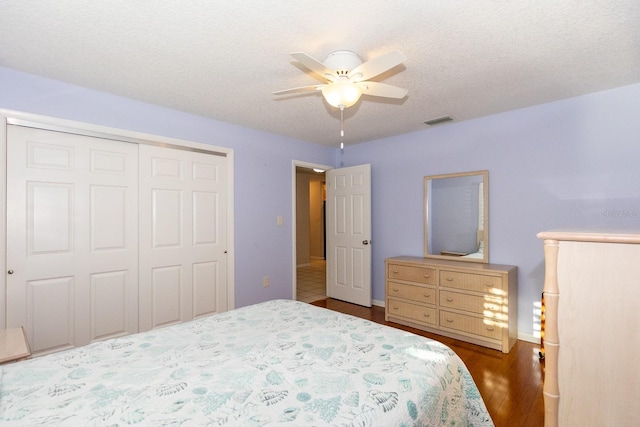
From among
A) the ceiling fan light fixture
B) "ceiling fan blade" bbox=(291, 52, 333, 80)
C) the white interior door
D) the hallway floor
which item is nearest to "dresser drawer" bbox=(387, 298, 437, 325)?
the white interior door

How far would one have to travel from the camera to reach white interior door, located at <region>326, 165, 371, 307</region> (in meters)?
4.22

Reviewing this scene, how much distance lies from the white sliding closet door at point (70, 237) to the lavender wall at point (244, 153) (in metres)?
0.23

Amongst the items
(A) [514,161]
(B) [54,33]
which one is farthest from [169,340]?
(A) [514,161]

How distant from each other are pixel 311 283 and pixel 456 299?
3.00 m

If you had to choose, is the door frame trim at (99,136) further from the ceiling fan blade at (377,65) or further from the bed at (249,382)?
the ceiling fan blade at (377,65)

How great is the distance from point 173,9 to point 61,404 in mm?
1779

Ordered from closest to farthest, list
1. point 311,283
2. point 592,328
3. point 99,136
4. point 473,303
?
point 592,328 < point 99,136 < point 473,303 < point 311,283

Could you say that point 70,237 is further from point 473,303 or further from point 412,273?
point 473,303

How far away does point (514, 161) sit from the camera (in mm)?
3141

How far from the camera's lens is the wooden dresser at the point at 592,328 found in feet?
3.46

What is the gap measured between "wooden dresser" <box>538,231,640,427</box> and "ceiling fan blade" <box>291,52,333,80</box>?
4.36 ft

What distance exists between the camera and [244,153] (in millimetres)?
3650

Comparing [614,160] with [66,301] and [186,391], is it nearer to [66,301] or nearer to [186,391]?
[186,391]

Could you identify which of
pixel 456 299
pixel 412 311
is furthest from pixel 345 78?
pixel 412 311
